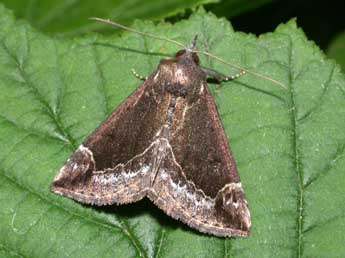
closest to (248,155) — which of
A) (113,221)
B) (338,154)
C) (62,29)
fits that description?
(338,154)

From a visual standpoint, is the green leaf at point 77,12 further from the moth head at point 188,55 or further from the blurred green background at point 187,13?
the moth head at point 188,55

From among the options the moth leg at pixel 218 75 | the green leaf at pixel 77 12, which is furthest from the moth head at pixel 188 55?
the green leaf at pixel 77 12

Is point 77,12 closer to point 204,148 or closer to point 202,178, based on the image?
point 204,148

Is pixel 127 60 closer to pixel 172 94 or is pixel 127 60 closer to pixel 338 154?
pixel 172 94

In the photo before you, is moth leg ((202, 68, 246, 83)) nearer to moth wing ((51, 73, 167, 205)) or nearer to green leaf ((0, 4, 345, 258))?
green leaf ((0, 4, 345, 258))

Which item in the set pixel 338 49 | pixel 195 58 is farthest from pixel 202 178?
pixel 338 49

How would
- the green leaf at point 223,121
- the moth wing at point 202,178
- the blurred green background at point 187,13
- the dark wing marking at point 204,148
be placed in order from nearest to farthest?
the green leaf at point 223,121
the moth wing at point 202,178
the dark wing marking at point 204,148
the blurred green background at point 187,13
